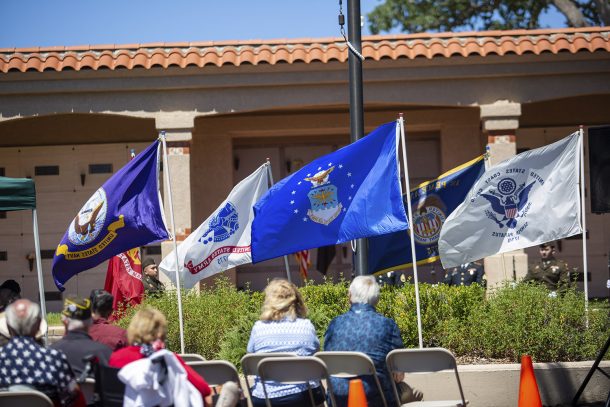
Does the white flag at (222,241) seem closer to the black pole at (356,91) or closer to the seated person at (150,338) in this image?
the black pole at (356,91)

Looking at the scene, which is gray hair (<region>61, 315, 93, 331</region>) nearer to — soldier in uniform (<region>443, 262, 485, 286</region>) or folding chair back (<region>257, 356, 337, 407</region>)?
folding chair back (<region>257, 356, 337, 407</region>)

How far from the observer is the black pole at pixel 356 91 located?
9414 millimetres

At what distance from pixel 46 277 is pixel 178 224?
343 centimetres

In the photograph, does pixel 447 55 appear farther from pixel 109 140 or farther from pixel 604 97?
Answer: pixel 109 140

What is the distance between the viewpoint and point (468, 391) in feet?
28.6

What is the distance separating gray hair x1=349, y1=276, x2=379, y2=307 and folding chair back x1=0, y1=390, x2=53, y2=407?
2.53m

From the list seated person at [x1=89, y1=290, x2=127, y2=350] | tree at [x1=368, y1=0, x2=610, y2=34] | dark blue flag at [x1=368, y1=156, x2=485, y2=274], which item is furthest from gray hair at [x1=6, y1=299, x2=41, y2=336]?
tree at [x1=368, y1=0, x2=610, y2=34]

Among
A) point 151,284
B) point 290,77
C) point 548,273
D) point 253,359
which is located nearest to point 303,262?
point 290,77

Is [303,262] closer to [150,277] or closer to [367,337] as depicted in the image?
[150,277]

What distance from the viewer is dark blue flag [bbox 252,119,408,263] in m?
8.85

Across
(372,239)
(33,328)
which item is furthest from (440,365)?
(372,239)

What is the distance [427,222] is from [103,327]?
477 centimetres

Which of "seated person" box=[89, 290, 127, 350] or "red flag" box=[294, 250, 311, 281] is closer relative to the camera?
"seated person" box=[89, 290, 127, 350]

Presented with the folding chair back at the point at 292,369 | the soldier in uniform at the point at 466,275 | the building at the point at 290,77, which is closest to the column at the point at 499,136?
the building at the point at 290,77
